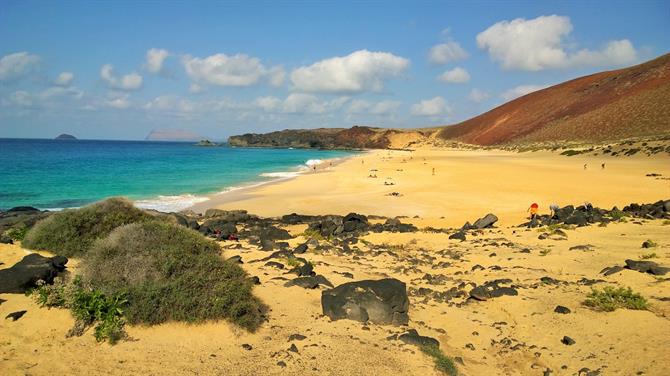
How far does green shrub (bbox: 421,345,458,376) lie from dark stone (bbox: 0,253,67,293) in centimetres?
647

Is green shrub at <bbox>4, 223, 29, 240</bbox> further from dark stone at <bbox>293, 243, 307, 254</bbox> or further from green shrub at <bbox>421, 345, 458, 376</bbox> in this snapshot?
green shrub at <bbox>421, 345, 458, 376</bbox>

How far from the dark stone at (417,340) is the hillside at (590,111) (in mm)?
62234

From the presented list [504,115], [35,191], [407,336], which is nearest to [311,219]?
[407,336]

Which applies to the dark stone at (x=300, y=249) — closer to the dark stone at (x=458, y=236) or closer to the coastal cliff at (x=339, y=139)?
the dark stone at (x=458, y=236)

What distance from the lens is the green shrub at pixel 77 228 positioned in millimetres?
10031

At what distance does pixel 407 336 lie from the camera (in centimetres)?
684

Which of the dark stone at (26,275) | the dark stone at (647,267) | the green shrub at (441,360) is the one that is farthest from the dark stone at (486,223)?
the dark stone at (26,275)

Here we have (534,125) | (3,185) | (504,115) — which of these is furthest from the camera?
(504,115)

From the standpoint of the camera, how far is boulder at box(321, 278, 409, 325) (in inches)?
297

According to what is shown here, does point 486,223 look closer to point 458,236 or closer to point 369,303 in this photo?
point 458,236

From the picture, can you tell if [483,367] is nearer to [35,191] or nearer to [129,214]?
[129,214]

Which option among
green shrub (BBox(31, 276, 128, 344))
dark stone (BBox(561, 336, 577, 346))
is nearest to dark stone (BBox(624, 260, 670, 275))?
dark stone (BBox(561, 336, 577, 346))

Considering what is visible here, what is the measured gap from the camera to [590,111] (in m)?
78.3

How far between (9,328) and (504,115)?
126 m
